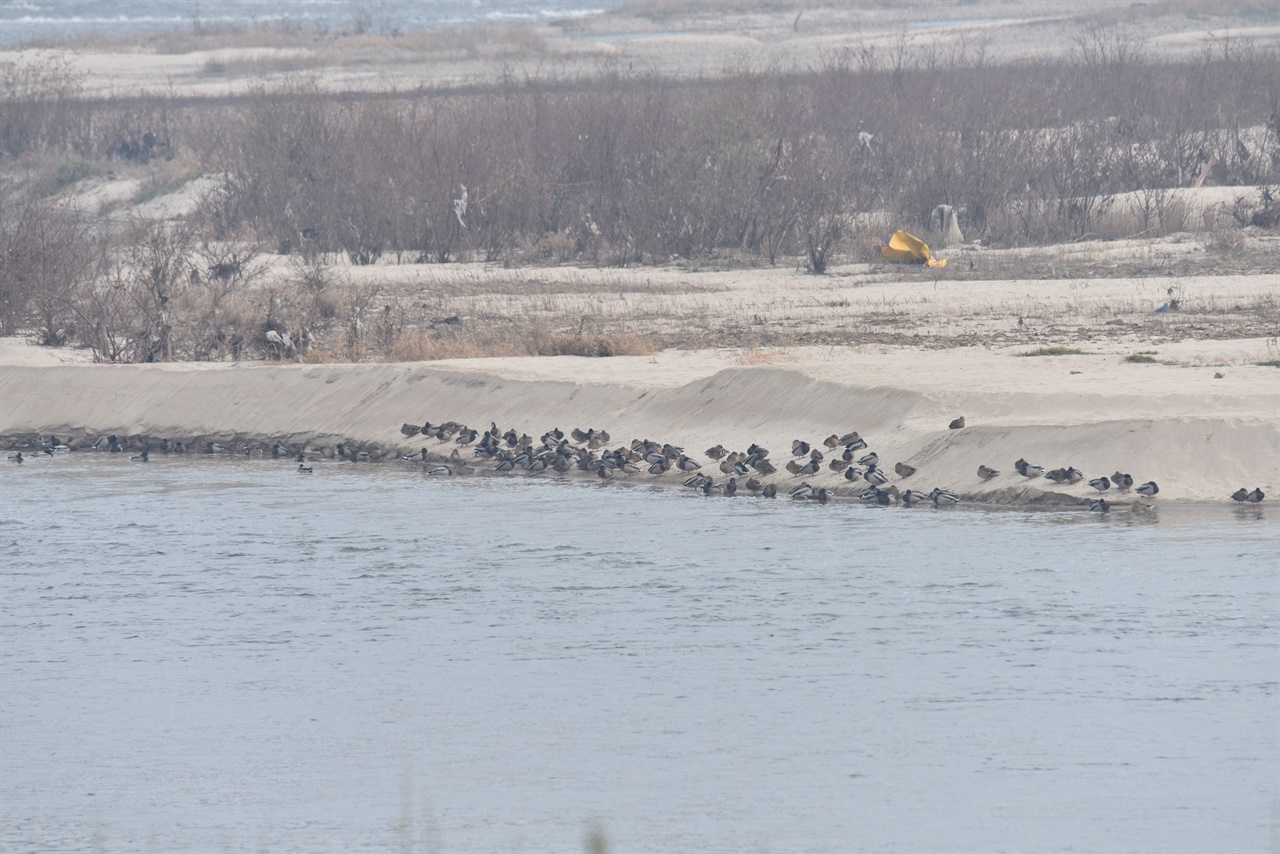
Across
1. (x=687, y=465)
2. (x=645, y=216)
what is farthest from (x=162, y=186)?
(x=687, y=465)

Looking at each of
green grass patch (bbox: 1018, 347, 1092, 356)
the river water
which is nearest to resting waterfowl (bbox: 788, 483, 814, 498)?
the river water

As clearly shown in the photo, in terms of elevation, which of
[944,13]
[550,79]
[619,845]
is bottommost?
[619,845]

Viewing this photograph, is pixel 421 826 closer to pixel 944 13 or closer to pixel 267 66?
pixel 267 66

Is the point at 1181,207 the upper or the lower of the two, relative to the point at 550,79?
→ lower

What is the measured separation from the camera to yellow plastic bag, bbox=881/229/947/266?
82.8 ft

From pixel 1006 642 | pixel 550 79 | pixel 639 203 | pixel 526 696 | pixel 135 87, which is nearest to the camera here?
pixel 526 696

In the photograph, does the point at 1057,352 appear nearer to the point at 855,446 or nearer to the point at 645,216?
the point at 855,446

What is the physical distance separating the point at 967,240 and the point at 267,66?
41.4m

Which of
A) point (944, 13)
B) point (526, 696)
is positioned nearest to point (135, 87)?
point (944, 13)

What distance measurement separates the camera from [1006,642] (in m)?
10.8

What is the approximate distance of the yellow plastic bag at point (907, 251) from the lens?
82.8 feet

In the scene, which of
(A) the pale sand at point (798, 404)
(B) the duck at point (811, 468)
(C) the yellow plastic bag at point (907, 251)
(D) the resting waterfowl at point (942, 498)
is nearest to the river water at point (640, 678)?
(D) the resting waterfowl at point (942, 498)

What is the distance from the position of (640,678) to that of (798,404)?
689cm

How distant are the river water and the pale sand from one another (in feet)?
2.84
